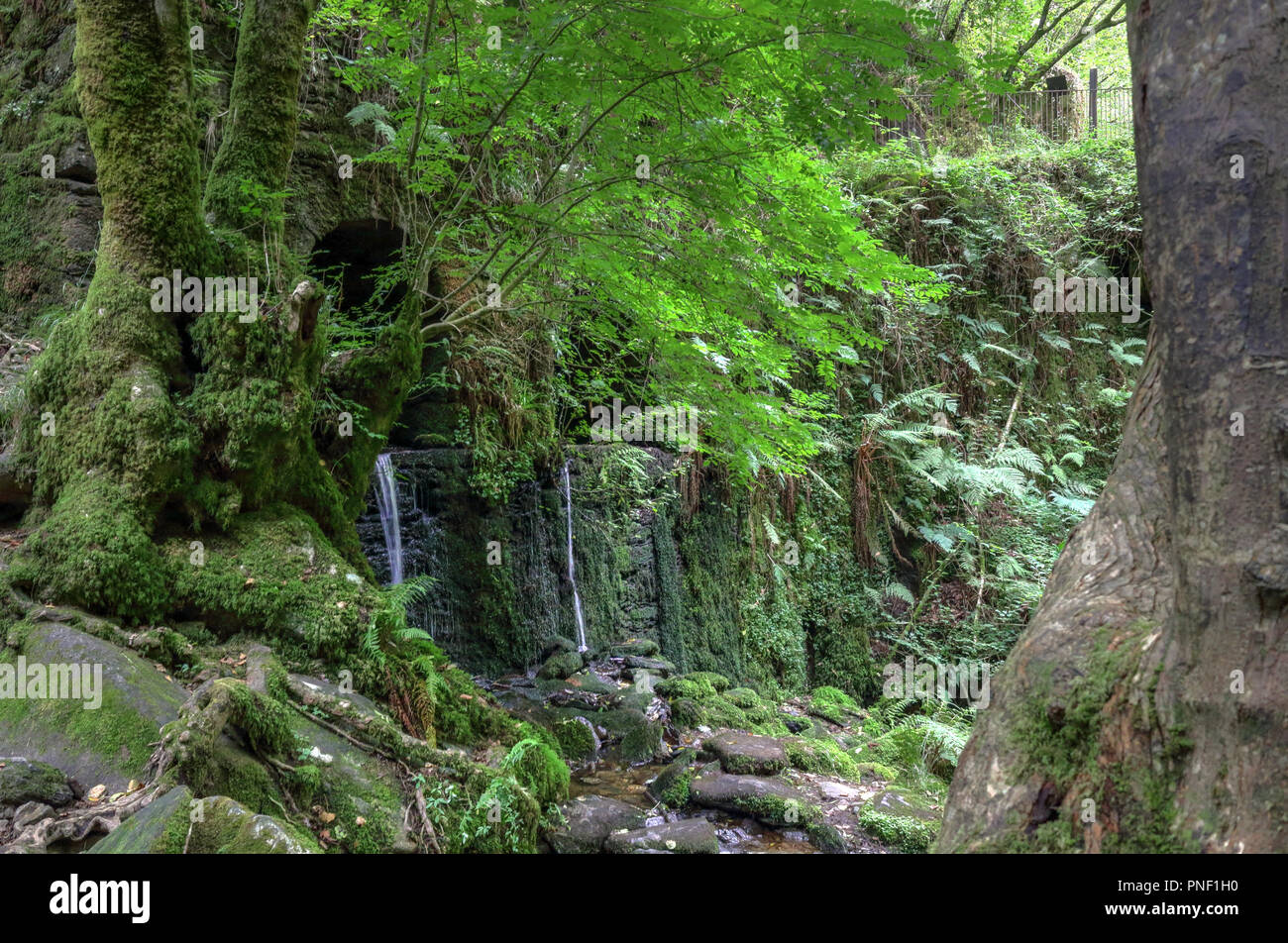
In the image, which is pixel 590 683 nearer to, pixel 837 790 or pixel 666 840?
pixel 837 790

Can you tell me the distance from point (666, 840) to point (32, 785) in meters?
3.26

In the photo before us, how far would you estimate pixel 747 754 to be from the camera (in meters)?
6.32

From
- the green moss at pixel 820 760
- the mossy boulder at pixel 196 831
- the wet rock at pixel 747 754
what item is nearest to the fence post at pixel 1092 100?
the green moss at pixel 820 760

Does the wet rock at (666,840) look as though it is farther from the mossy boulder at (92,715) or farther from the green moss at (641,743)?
the mossy boulder at (92,715)

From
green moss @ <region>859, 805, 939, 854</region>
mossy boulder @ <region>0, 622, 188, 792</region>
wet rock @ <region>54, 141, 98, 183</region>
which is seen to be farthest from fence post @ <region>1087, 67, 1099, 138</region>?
mossy boulder @ <region>0, 622, 188, 792</region>

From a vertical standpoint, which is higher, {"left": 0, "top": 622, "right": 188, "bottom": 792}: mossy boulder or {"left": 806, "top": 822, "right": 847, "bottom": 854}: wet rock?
{"left": 0, "top": 622, "right": 188, "bottom": 792}: mossy boulder

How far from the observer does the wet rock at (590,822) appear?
4465 mm

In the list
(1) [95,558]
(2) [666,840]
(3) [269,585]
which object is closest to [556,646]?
(2) [666,840]

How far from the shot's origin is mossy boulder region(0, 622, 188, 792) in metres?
3.10

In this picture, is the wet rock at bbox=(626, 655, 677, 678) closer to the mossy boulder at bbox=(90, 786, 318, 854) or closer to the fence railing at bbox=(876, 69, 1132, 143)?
the mossy boulder at bbox=(90, 786, 318, 854)

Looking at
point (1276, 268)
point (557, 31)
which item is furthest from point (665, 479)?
point (1276, 268)

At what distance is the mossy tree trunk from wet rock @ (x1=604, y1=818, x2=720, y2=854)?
203 cm
